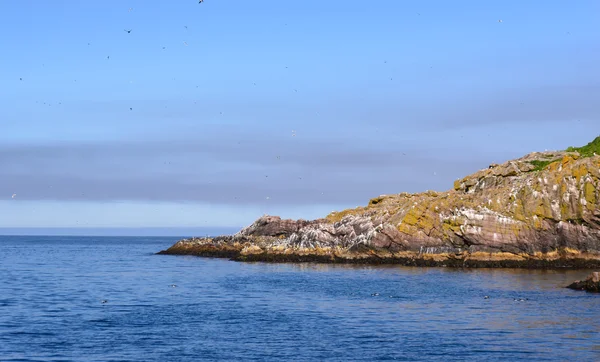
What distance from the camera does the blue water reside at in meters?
33.5

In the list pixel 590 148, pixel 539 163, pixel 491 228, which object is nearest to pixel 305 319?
pixel 491 228

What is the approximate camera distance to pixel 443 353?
32844 mm

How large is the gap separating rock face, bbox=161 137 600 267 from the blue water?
974 centimetres

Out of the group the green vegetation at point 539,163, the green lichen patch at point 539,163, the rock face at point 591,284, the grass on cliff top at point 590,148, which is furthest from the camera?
the grass on cliff top at point 590,148

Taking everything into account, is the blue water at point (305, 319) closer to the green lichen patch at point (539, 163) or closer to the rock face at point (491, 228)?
the rock face at point (491, 228)

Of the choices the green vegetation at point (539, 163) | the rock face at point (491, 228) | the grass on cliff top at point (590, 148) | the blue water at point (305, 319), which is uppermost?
the grass on cliff top at point (590, 148)

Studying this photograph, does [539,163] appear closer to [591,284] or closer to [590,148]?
[590,148]

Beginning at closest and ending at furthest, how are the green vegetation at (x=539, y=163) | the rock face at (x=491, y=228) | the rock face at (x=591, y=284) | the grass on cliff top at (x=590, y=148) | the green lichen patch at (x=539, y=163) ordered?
the rock face at (x=591, y=284)
the rock face at (x=491, y=228)
the green vegetation at (x=539, y=163)
the green lichen patch at (x=539, y=163)
the grass on cliff top at (x=590, y=148)

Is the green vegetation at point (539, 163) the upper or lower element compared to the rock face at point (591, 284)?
upper

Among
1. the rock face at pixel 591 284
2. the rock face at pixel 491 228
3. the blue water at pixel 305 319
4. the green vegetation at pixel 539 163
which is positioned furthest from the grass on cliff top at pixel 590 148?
the rock face at pixel 591 284

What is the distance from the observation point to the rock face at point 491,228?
83500mm

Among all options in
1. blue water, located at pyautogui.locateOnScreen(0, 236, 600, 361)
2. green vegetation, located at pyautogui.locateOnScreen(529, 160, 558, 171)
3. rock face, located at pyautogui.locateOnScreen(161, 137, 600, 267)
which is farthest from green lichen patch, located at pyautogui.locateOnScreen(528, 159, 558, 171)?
blue water, located at pyautogui.locateOnScreen(0, 236, 600, 361)

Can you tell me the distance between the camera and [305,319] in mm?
44625

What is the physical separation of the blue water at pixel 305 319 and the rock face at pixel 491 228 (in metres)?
9.74
